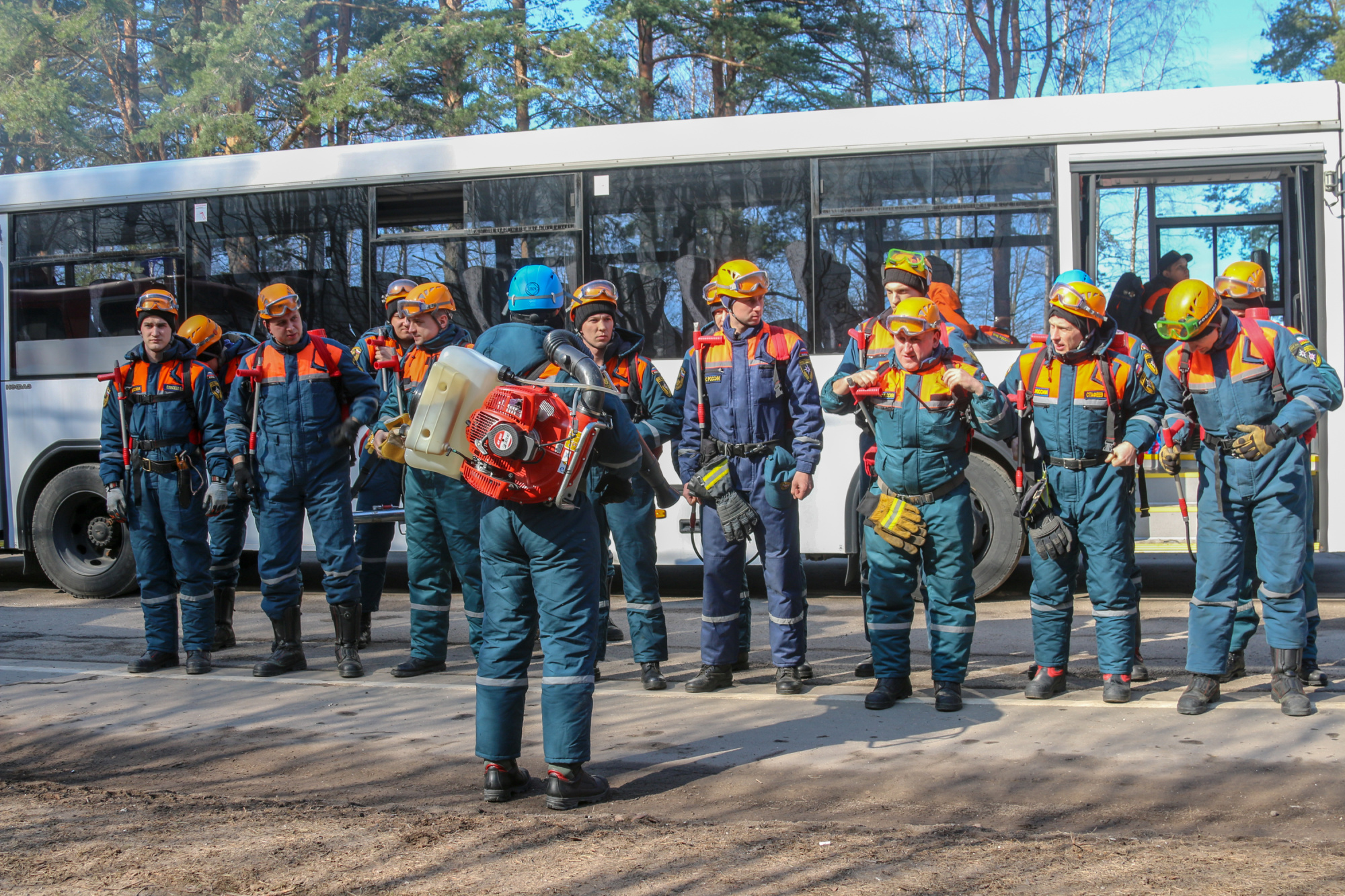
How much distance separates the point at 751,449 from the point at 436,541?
1824 mm

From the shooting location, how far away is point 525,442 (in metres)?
4.17

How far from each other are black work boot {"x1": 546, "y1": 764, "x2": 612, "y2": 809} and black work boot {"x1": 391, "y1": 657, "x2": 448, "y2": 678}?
239cm

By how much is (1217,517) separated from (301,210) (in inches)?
279

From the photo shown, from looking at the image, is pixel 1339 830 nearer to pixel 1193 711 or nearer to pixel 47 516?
pixel 1193 711

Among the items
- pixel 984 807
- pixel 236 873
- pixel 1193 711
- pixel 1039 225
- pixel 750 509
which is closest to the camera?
pixel 236 873

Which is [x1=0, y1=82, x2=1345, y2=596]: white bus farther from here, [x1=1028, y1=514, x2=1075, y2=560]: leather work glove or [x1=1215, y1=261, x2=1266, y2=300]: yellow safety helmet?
[x1=1028, y1=514, x2=1075, y2=560]: leather work glove

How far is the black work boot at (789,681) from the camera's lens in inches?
236

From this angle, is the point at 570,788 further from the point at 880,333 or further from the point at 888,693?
the point at 880,333

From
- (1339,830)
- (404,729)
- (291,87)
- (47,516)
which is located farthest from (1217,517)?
(291,87)

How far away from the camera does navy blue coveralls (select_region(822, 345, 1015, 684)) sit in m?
5.61

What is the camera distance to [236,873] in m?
3.76

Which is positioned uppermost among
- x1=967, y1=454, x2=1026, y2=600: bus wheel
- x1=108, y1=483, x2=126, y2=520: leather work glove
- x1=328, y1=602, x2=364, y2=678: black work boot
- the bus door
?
the bus door

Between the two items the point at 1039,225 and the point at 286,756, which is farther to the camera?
the point at 1039,225

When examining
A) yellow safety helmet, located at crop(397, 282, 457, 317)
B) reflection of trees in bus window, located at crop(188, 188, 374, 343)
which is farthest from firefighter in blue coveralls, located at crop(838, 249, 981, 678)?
reflection of trees in bus window, located at crop(188, 188, 374, 343)
